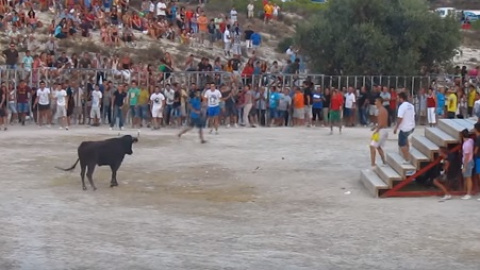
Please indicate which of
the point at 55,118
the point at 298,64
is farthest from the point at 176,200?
the point at 298,64

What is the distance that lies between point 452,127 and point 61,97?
493 inches

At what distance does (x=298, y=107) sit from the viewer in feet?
94.1

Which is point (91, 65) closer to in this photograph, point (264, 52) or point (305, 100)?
point (305, 100)

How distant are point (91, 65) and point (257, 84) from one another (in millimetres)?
5244

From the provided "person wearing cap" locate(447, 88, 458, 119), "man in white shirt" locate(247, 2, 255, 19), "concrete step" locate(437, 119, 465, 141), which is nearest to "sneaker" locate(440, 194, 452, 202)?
"concrete step" locate(437, 119, 465, 141)

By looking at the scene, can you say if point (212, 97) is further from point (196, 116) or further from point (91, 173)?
point (91, 173)

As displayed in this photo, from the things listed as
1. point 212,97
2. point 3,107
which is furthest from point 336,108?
point 3,107

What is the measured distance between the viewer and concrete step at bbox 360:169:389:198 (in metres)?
17.6

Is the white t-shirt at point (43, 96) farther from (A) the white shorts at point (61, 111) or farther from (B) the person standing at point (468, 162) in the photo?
(B) the person standing at point (468, 162)

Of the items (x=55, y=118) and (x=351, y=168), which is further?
(x=55, y=118)

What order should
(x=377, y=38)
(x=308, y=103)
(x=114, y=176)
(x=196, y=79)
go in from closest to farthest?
1. (x=114, y=176)
2. (x=308, y=103)
3. (x=196, y=79)
4. (x=377, y=38)

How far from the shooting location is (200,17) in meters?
37.3

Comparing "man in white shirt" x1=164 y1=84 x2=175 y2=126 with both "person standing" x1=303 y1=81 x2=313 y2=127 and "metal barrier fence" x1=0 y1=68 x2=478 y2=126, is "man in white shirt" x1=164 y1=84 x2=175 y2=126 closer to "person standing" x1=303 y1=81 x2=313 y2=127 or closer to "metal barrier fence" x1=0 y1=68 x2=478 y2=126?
"metal barrier fence" x1=0 y1=68 x2=478 y2=126

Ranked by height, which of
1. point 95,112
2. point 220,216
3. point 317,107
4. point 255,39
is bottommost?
point 220,216
